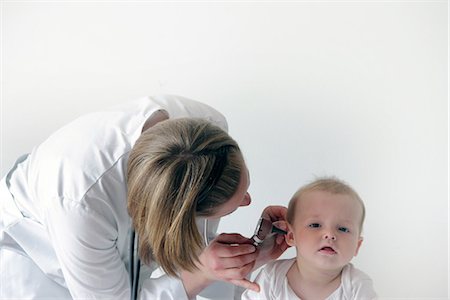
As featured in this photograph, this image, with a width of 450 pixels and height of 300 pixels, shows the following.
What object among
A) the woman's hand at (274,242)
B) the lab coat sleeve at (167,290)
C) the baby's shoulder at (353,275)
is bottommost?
the lab coat sleeve at (167,290)

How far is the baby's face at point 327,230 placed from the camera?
3.76ft

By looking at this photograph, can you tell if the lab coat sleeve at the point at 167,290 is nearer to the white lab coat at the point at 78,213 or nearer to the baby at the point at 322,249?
the white lab coat at the point at 78,213

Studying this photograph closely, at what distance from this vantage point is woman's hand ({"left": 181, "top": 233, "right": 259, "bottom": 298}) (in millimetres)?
1138

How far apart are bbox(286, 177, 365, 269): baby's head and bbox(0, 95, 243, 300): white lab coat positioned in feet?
0.70

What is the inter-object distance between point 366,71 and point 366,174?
0.35 meters

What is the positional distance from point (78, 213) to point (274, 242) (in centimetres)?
→ 47

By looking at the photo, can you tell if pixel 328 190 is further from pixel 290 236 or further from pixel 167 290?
pixel 167 290

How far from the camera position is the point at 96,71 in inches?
73.1

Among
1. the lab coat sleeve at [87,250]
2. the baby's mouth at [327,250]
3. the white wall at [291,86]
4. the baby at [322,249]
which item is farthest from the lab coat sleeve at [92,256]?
the white wall at [291,86]

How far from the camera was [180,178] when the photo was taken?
981mm

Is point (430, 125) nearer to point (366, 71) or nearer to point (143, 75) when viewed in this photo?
point (366, 71)

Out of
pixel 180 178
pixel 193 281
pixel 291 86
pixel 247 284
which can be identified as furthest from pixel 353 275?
pixel 291 86

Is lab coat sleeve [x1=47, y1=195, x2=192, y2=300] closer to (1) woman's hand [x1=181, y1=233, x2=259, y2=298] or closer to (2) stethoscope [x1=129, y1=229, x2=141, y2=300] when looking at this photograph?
(2) stethoscope [x1=129, y1=229, x2=141, y2=300]

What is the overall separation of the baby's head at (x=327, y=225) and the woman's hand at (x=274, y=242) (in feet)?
0.18
